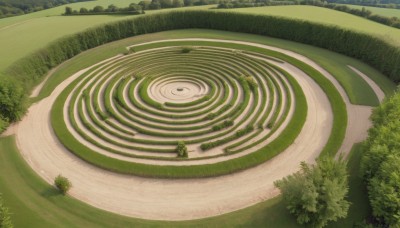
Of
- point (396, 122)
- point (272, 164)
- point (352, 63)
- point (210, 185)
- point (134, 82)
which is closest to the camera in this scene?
point (396, 122)

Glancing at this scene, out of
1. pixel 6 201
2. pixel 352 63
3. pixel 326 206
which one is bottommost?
pixel 6 201

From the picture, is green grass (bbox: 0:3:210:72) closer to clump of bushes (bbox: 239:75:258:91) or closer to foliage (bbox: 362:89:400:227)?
clump of bushes (bbox: 239:75:258:91)

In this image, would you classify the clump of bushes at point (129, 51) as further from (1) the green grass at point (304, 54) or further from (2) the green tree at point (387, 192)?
(2) the green tree at point (387, 192)

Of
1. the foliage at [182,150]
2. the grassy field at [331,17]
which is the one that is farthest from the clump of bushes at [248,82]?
the grassy field at [331,17]

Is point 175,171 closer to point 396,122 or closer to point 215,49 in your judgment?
point 396,122

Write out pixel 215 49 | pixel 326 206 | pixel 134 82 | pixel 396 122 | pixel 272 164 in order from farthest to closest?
pixel 215 49, pixel 134 82, pixel 272 164, pixel 396 122, pixel 326 206

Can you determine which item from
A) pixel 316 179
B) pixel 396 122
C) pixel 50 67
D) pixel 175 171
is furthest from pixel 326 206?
pixel 50 67
